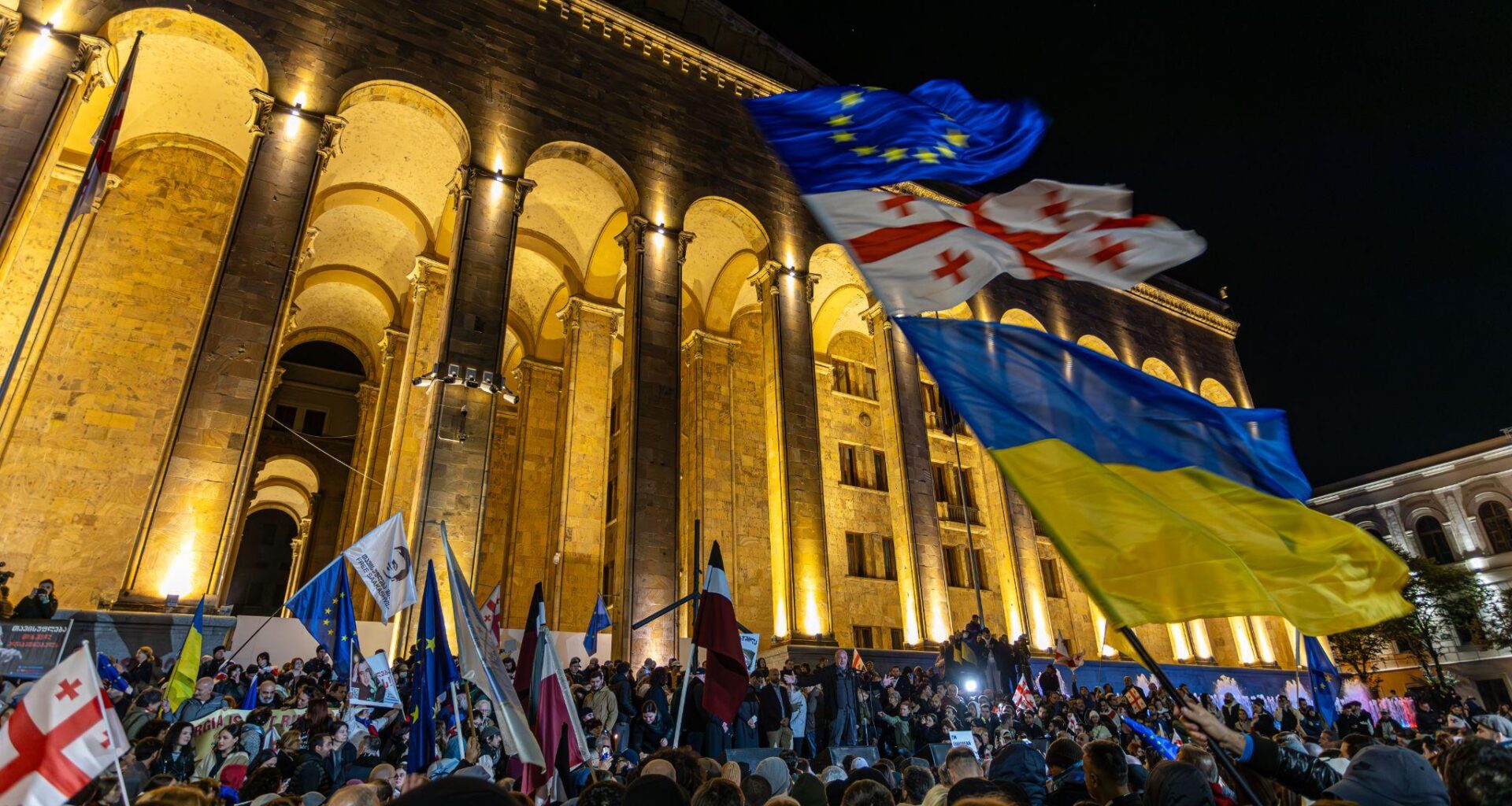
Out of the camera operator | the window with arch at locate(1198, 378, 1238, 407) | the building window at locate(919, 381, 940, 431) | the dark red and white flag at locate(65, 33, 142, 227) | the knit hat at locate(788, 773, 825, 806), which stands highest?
the window with arch at locate(1198, 378, 1238, 407)

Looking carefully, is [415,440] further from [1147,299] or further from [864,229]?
[1147,299]

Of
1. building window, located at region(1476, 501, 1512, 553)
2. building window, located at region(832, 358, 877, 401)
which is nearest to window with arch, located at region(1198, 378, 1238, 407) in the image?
building window, located at region(832, 358, 877, 401)

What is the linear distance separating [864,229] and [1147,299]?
99.9 ft

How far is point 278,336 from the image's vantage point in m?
13.4

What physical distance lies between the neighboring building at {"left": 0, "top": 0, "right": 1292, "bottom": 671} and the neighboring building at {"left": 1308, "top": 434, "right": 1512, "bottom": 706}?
13980 millimetres

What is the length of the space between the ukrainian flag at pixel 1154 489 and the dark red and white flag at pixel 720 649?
337 centimetres

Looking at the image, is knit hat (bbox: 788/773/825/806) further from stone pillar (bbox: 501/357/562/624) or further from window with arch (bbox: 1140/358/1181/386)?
window with arch (bbox: 1140/358/1181/386)

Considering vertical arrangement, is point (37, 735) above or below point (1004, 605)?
below

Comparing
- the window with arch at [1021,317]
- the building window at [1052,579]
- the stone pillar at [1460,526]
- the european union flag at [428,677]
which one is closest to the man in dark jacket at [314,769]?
the european union flag at [428,677]

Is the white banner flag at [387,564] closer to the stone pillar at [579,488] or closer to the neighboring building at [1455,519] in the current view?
the stone pillar at [579,488]

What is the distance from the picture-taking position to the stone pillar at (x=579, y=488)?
61.9 ft

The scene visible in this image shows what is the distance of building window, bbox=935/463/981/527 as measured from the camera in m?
26.8

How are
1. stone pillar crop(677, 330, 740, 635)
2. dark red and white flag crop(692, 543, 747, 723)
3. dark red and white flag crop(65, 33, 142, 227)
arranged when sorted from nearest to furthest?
dark red and white flag crop(692, 543, 747, 723)
dark red and white flag crop(65, 33, 142, 227)
stone pillar crop(677, 330, 740, 635)

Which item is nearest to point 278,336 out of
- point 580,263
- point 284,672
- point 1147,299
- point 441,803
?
point 284,672
